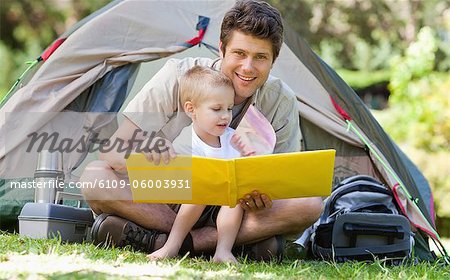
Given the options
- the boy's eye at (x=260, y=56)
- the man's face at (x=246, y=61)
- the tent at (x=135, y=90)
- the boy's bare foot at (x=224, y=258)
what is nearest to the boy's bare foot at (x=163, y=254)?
the boy's bare foot at (x=224, y=258)

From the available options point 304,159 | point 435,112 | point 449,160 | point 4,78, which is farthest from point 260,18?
point 4,78

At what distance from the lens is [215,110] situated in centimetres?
250

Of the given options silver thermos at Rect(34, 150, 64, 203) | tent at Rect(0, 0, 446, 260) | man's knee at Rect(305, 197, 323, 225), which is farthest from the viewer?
tent at Rect(0, 0, 446, 260)

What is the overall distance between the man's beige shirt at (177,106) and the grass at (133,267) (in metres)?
0.46

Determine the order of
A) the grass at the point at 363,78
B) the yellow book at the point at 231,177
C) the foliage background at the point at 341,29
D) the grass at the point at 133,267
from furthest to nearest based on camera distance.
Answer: the grass at the point at 363,78
the foliage background at the point at 341,29
the yellow book at the point at 231,177
the grass at the point at 133,267

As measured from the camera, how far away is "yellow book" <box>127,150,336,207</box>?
2.22 m

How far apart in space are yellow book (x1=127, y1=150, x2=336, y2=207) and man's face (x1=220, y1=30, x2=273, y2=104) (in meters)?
0.43

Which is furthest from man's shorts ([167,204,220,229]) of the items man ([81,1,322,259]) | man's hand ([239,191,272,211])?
man's hand ([239,191,272,211])

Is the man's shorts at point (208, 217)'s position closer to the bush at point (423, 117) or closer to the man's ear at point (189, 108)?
the man's ear at point (189, 108)

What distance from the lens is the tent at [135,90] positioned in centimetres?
321

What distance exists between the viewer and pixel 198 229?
101 inches

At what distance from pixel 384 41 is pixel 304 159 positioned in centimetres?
1083

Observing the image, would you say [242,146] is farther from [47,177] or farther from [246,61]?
[47,177]

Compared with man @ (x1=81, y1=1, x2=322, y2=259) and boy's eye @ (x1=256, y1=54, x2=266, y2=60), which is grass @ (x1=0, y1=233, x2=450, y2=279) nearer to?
man @ (x1=81, y1=1, x2=322, y2=259)
